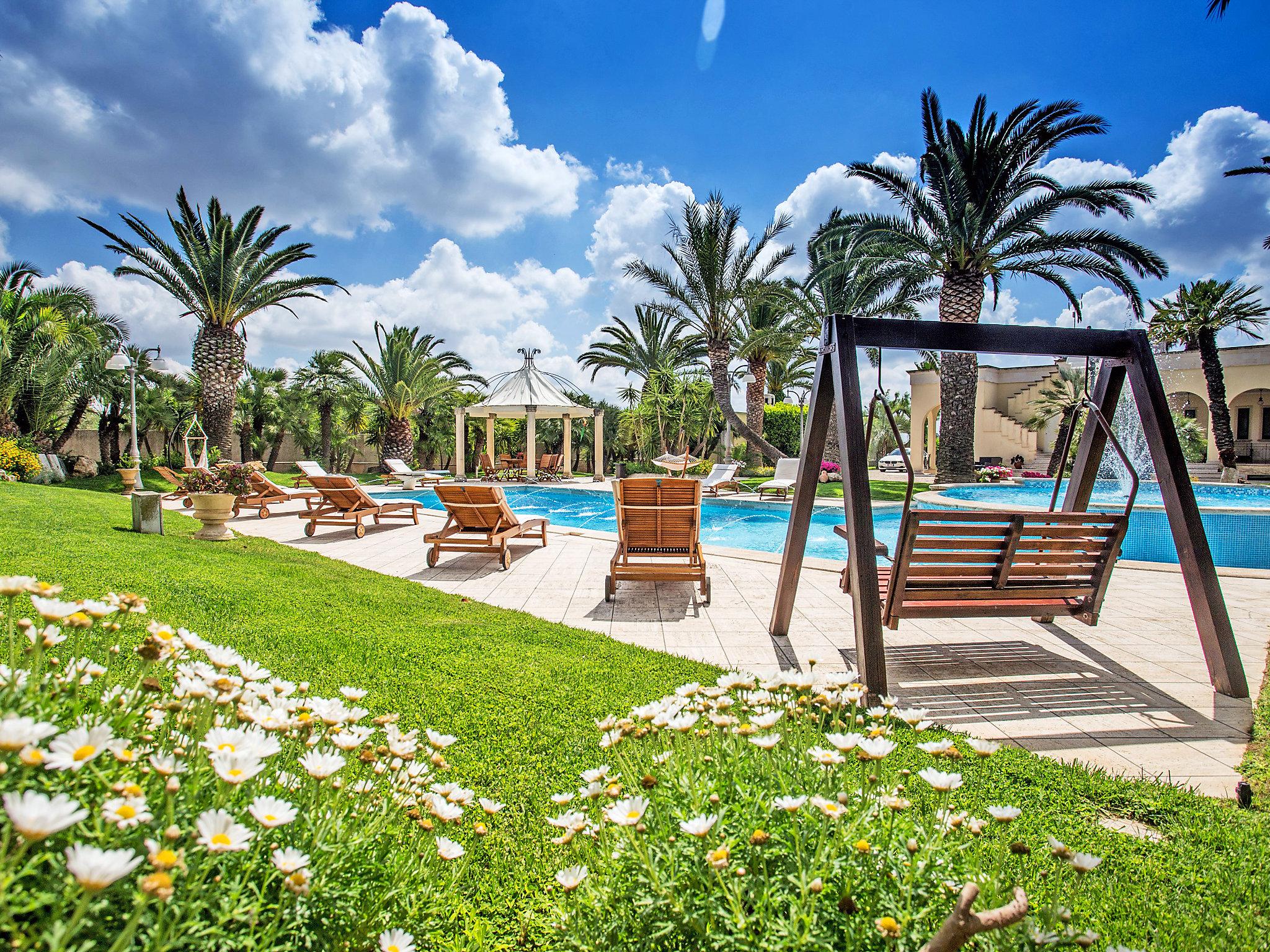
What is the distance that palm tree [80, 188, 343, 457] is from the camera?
53.0 ft

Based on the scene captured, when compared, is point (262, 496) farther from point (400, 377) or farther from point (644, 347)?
point (644, 347)

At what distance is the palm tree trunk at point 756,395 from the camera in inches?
929

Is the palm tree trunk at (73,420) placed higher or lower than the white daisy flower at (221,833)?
higher

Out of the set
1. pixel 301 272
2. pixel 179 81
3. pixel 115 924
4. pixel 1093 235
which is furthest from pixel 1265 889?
pixel 301 272

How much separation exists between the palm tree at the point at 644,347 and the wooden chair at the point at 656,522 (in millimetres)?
22297

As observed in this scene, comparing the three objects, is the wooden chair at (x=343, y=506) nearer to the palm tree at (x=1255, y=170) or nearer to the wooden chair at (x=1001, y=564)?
the wooden chair at (x=1001, y=564)

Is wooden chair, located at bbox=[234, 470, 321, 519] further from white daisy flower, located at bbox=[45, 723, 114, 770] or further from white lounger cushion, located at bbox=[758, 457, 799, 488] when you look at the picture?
white daisy flower, located at bbox=[45, 723, 114, 770]

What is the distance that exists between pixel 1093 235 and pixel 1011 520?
14.2m

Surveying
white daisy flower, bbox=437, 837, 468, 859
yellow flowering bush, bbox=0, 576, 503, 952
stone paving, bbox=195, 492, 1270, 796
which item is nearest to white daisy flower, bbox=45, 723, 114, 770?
yellow flowering bush, bbox=0, 576, 503, 952

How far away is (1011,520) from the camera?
3635mm

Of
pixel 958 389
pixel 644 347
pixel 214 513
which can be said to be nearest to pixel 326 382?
pixel 644 347

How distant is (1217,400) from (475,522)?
1120 inches

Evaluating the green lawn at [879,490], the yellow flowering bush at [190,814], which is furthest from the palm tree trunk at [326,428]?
the yellow flowering bush at [190,814]

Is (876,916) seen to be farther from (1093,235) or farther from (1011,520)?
(1093,235)
